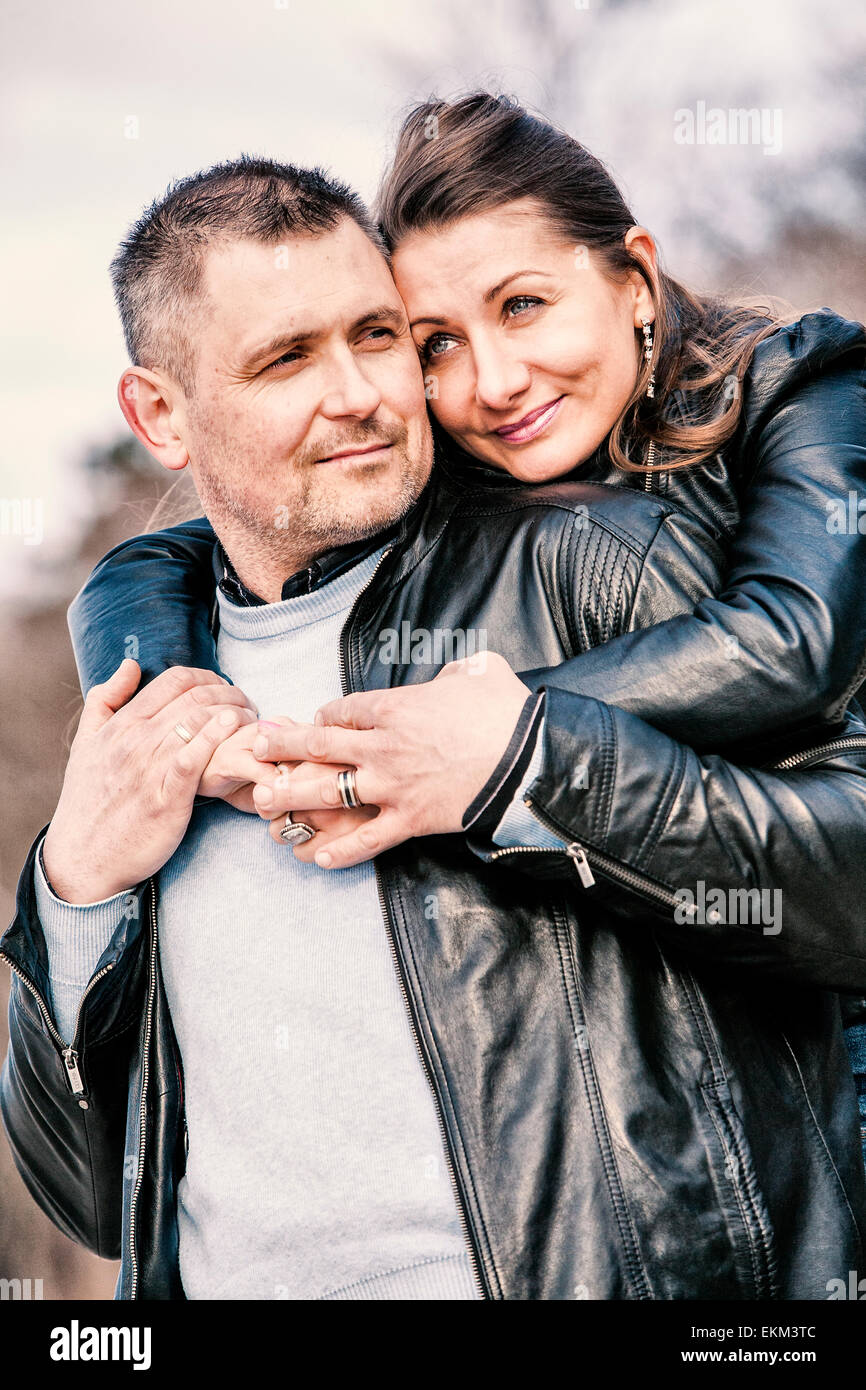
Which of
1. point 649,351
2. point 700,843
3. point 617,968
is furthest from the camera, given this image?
point 649,351

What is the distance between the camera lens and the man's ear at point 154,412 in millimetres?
1850

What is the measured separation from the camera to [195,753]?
5.08 ft

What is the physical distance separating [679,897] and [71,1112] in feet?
2.90

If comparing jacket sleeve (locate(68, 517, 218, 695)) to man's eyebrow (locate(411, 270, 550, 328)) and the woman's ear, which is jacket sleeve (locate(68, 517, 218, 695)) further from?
the woman's ear

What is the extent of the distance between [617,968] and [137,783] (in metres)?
0.61

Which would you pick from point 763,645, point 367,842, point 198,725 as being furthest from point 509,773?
point 198,725

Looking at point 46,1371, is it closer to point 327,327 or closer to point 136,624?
point 136,624

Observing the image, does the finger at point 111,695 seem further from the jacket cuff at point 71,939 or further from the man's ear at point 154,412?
the man's ear at point 154,412

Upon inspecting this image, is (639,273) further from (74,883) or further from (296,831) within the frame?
(74,883)

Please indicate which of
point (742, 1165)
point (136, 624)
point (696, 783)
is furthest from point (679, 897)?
point (136, 624)

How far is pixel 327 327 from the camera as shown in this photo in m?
1.67

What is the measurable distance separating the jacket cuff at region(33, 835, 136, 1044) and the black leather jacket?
19 mm

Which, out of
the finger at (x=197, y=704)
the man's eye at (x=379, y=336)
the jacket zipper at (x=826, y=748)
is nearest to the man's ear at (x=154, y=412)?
the man's eye at (x=379, y=336)

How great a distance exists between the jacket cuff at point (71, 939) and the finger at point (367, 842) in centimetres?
31
